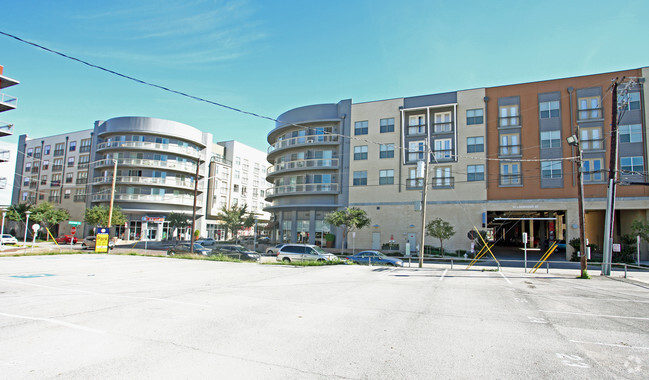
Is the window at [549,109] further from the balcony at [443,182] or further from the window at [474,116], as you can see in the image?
the balcony at [443,182]

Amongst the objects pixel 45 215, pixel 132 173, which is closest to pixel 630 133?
pixel 132 173

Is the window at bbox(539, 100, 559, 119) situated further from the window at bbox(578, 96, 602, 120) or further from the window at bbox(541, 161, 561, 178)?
the window at bbox(541, 161, 561, 178)

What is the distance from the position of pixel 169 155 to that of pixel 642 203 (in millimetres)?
62950

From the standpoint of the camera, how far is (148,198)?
58219 mm

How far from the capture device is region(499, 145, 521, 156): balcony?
39156 millimetres

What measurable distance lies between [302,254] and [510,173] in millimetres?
25916

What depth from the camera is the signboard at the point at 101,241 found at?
31.3 metres

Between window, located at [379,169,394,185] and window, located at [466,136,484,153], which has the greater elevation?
window, located at [466,136,484,153]

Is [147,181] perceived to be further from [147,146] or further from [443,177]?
[443,177]

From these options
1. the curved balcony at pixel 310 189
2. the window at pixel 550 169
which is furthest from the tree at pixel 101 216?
the window at pixel 550 169

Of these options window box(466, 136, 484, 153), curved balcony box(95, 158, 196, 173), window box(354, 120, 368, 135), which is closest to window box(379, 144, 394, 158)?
window box(354, 120, 368, 135)

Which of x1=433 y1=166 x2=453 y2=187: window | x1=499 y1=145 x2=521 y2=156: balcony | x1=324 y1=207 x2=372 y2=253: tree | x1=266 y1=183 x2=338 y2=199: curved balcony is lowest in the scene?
x1=324 y1=207 x2=372 y2=253: tree

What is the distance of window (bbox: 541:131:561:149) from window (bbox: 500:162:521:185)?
3260 mm

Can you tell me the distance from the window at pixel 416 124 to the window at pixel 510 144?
28.6 ft
